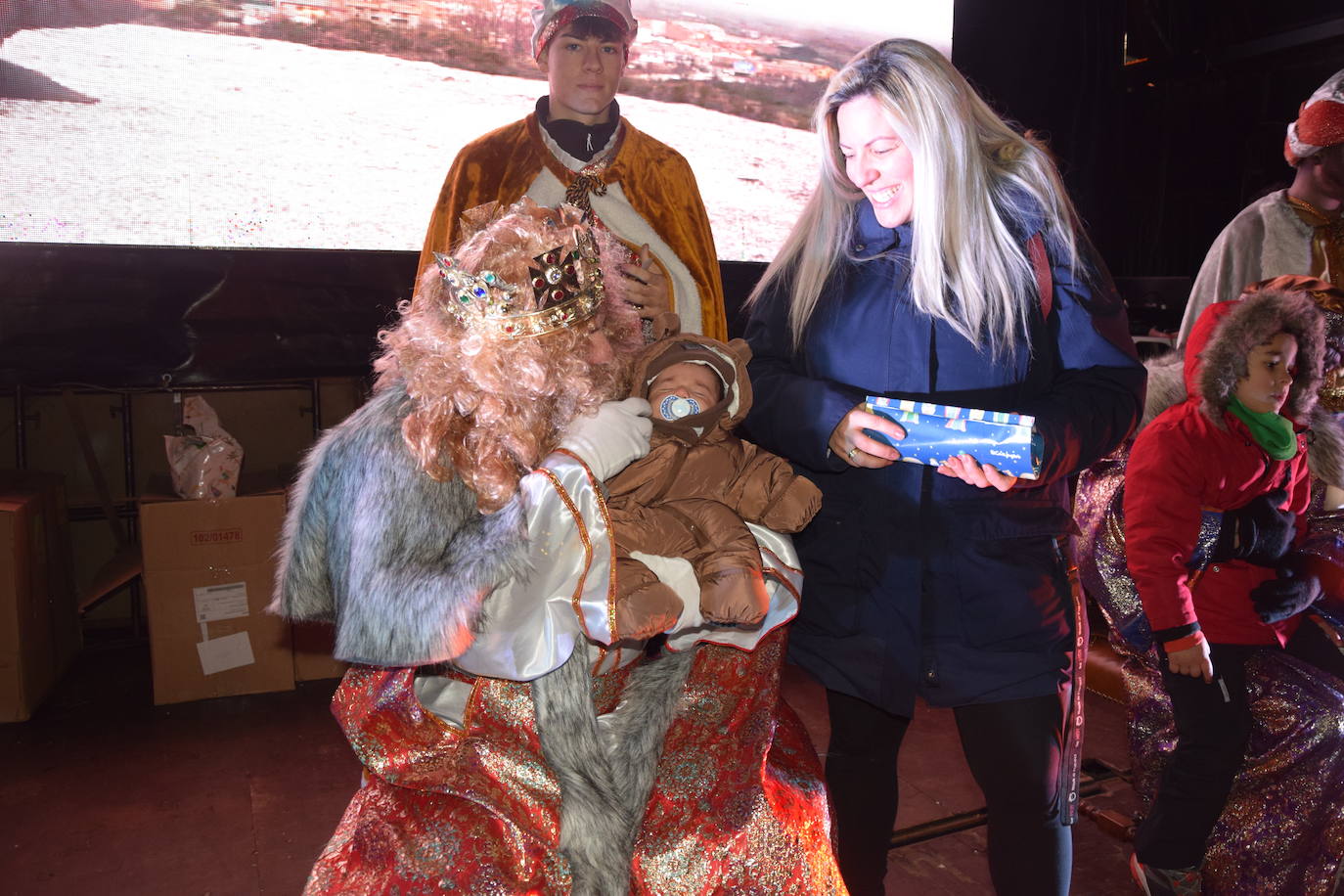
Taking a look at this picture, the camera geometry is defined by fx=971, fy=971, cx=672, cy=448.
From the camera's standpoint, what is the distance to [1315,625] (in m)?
2.27

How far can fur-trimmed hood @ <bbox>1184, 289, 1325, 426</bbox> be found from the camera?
2088 mm

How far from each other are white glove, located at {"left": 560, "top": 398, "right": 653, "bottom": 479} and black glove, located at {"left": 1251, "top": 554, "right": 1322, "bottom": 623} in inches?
61.1

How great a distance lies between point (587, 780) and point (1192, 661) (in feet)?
4.45

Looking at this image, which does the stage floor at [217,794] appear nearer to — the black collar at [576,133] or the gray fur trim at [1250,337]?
the gray fur trim at [1250,337]

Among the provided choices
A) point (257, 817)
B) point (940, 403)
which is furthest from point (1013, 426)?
point (257, 817)

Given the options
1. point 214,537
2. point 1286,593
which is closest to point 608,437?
point 1286,593

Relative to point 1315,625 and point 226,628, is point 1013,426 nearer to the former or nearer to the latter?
point 1315,625

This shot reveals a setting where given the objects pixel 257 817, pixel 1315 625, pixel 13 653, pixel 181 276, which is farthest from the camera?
pixel 181 276

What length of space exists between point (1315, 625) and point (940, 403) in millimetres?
1414

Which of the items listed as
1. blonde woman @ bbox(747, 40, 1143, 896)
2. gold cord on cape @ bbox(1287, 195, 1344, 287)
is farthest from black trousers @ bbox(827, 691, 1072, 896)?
gold cord on cape @ bbox(1287, 195, 1344, 287)

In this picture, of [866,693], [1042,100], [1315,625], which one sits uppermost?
[1042,100]

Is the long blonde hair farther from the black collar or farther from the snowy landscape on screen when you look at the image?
the snowy landscape on screen

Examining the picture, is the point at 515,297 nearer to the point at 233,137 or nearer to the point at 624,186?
the point at 624,186

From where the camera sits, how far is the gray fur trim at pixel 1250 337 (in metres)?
2.09
